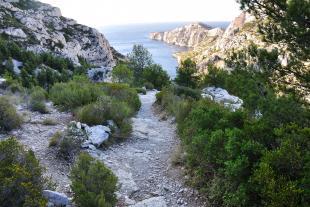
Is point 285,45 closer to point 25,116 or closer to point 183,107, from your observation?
point 183,107

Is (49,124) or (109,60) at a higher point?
(49,124)

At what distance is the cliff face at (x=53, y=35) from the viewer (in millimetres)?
56000

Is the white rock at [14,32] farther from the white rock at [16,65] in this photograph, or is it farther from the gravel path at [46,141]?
the gravel path at [46,141]

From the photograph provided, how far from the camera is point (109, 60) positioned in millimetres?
75875

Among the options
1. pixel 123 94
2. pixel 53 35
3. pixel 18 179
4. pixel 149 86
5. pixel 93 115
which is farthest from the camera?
pixel 53 35

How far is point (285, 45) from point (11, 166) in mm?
5726

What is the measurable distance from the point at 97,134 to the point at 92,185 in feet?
14.7

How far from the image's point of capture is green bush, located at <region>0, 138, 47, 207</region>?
17.3 feet

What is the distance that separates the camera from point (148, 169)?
30.3ft

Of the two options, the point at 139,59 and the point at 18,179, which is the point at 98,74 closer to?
the point at 139,59

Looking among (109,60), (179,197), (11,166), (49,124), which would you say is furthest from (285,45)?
(109,60)

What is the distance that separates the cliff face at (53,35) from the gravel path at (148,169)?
146 feet

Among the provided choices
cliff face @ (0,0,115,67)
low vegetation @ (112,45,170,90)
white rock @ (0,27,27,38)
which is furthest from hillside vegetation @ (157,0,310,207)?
white rock @ (0,27,27,38)

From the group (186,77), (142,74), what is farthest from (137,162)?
(142,74)
